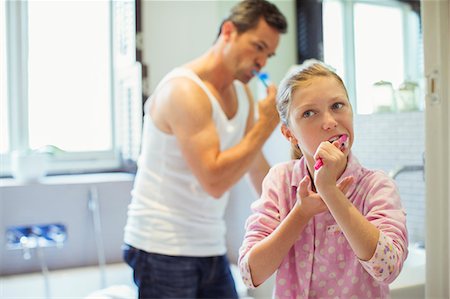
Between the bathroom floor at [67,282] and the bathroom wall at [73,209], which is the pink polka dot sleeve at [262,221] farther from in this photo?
the bathroom wall at [73,209]

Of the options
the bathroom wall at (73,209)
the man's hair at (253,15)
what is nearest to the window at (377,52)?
the man's hair at (253,15)

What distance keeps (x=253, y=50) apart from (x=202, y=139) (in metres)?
0.22

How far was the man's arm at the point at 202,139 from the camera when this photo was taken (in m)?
0.77

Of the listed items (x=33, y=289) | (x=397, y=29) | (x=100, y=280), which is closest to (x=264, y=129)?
(x=397, y=29)

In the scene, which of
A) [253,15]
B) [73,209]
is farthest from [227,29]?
[73,209]

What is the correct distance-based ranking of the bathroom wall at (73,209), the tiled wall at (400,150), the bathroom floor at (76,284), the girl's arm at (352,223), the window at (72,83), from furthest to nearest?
the bathroom wall at (73,209)
the window at (72,83)
the bathroom floor at (76,284)
the tiled wall at (400,150)
the girl's arm at (352,223)

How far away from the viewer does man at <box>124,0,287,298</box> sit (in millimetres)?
824

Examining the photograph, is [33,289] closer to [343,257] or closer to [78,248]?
[78,248]

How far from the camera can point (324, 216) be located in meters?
0.40

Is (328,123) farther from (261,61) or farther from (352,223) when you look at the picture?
(261,61)

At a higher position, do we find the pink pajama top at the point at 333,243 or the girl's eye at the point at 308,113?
the girl's eye at the point at 308,113

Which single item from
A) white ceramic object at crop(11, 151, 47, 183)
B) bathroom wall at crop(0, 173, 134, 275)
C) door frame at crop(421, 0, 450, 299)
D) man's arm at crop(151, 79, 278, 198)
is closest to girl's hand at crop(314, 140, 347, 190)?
door frame at crop(421, 0, 450, 299)

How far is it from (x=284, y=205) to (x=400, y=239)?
4.2 inches

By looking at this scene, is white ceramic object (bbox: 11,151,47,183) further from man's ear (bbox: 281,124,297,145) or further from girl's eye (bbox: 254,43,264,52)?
man's ear (bbox: 281,124,297,145)
